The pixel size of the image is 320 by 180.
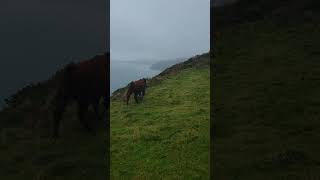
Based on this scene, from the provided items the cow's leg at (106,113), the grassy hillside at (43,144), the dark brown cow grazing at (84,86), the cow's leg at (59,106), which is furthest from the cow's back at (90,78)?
the grassy hillside at (43,144)

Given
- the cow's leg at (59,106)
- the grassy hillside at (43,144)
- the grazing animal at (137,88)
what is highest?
the grazing animal at (137,88)

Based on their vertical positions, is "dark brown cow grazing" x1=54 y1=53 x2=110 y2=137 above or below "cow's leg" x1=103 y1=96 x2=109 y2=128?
above

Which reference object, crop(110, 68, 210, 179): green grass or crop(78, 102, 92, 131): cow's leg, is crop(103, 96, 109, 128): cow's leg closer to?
crop(110, 68, 210, 179): green grass

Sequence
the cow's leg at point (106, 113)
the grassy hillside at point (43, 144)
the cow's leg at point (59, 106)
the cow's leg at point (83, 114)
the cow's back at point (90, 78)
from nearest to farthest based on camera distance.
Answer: the grassy hillside at point (43, 144)
the cow's leg at point (83, 114)
the cow's leg at point (59, 106)
the cow's back at point (90, 78)
the cow's leg at point (106, 113)

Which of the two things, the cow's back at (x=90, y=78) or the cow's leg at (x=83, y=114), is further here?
the cow's back at (x=90, y=78)

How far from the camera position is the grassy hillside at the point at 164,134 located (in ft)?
54.2

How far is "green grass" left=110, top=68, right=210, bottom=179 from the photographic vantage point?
1649cm

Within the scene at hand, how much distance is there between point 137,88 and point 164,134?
7.01 metres

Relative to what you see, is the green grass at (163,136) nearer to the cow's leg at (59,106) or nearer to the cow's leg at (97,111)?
the cow's leg at (97,111)

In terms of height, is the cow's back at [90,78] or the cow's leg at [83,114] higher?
the cow's back at [90,78]
